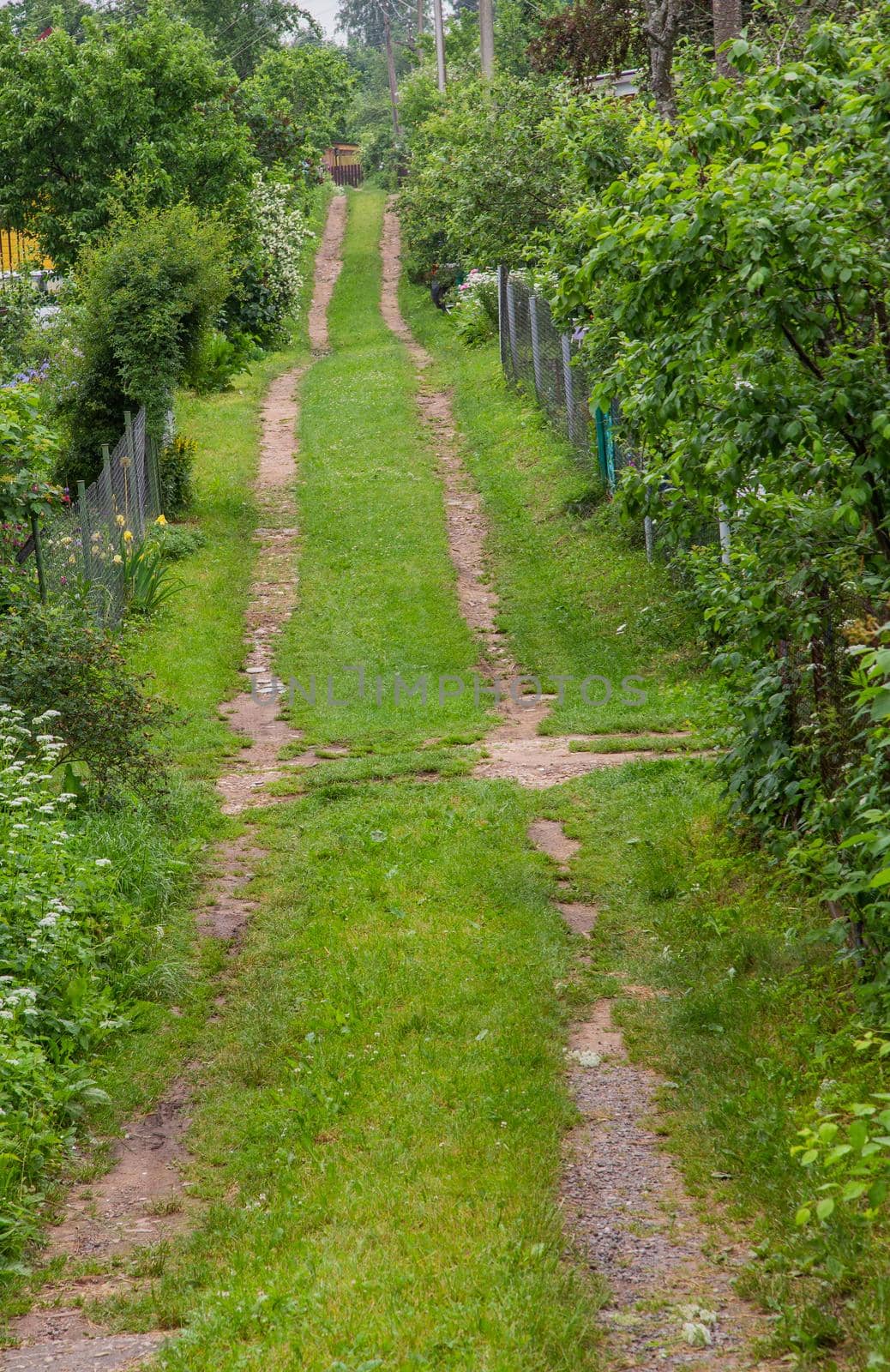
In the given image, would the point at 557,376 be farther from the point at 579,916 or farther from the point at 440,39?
the point at 440,39

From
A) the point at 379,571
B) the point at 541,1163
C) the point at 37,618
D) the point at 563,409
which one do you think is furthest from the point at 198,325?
the point at 541,1163

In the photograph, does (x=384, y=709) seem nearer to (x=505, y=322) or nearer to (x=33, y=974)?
(x=33, y=974)

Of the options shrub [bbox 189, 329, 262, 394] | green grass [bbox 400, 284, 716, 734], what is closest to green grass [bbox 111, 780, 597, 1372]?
green grass [bbox 400, 284, 716, 734]

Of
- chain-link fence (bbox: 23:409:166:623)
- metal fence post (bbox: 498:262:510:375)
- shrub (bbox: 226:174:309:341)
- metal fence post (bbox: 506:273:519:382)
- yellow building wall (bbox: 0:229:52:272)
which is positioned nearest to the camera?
chain-link fence (bbox: 23:409:166:623)

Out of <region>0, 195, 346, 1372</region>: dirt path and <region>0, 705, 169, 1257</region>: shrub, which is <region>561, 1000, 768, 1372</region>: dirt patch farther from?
<region>0, 705, 169, 1257</region>: shrub

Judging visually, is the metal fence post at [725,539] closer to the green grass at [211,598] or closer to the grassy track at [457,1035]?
the grassy track at [457,1035]

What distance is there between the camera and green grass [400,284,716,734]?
455 inches

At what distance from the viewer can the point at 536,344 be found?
20.5m

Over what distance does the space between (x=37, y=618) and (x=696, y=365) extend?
211 inches

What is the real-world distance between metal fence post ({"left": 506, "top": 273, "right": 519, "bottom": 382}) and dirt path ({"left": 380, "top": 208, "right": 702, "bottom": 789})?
53.2 inches

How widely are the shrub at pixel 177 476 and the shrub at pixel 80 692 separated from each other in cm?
863

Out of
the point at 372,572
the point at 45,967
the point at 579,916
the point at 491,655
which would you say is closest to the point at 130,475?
the point at 372,572

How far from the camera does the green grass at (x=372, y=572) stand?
1198 cm

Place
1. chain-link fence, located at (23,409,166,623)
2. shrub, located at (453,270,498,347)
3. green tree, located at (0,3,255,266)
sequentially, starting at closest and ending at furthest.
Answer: chain-link fence, located at (23,409,166,623), green tree, located at (0,3,255,266), shrub, located at (453,270,498,347)
